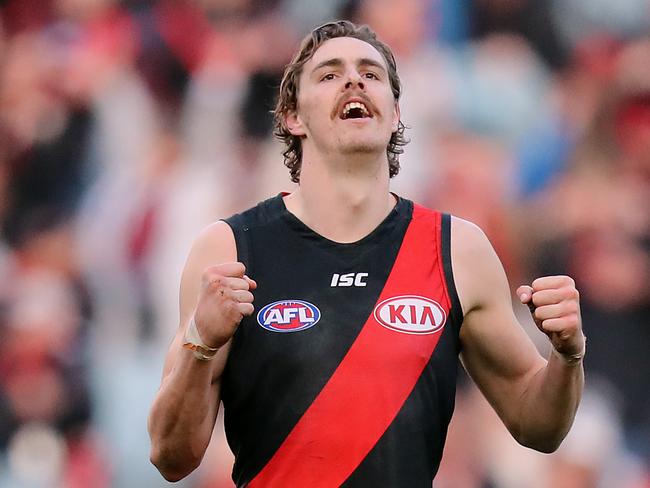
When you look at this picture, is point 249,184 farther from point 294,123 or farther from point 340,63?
point 340,63

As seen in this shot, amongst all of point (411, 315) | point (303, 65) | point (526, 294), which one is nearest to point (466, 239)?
point (411, 315)

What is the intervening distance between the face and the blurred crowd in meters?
2.81

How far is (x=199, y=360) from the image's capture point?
362 cm

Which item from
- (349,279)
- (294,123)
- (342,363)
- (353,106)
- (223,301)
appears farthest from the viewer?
(294,123)

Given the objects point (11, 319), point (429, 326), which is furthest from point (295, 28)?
point (429, 326)

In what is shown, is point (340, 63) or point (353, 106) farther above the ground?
point (340, 63)

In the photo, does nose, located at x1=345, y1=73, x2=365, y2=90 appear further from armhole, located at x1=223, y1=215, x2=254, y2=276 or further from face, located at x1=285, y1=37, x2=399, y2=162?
armhole, located at x1=223, y1=215, x2=254, y2=276

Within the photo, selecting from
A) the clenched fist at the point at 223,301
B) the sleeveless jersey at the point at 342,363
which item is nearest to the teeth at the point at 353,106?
the sleeveless jersey at the point at 342,363

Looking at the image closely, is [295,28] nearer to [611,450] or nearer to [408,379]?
[611,450]

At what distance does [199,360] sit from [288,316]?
335mm

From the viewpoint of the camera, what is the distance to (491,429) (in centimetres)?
692

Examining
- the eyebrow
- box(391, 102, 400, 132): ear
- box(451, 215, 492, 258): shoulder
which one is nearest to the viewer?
box(451, 215, 492, 258): shoulder

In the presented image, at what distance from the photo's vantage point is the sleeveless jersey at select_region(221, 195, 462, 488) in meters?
3.69

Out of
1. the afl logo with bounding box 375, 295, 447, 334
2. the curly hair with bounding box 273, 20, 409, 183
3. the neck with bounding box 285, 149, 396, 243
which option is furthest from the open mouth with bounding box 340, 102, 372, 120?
the afl logo with bounding box 375, 295, 447, 334
